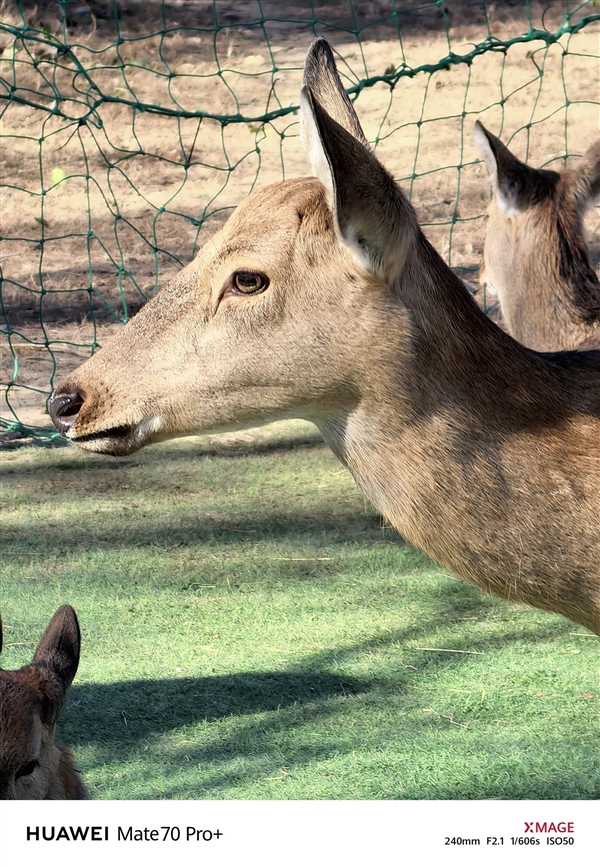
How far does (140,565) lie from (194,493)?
3.26 feet

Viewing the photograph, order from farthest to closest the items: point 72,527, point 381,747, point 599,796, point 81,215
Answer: point 81,215
point 72,527
point 381,747
point 599,796

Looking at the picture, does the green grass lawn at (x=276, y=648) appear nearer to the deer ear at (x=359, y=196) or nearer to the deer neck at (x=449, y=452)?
the deer neck at (x=449, y=452)

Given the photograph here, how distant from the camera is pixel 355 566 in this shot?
5648 millimetres

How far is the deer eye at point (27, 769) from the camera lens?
128 inches

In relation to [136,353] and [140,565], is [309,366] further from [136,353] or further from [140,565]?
[140,565]

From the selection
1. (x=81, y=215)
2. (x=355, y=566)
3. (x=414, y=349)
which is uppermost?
(x=414, y=349)

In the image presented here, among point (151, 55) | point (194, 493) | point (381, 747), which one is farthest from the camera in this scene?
point (151, 55)

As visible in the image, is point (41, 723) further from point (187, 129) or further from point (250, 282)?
point (187, 129)

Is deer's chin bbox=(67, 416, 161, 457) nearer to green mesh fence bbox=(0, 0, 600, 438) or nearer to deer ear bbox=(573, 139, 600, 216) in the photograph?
deer ear bbox=(573, 139, 600, 216)

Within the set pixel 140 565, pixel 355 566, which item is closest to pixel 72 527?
pixel 140 565

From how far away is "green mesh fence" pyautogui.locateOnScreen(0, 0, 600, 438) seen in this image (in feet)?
27.6

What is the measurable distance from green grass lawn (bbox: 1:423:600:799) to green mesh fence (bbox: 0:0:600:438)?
1.53 m

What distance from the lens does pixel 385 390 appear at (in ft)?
10.0
